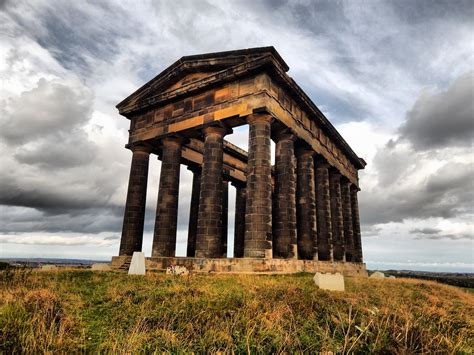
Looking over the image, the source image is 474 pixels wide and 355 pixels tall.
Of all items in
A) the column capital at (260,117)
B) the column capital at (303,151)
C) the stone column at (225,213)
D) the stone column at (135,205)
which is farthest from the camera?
the stone column at (225,213)

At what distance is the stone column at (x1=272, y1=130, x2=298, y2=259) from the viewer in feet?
53.8

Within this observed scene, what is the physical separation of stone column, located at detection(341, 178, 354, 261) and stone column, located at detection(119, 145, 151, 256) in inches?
704

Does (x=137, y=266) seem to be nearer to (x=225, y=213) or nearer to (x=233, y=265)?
(x=233, y=265)

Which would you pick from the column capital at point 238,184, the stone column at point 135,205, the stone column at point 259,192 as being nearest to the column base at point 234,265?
the stone column at point 259,192

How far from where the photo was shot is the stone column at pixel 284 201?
53.8 feet

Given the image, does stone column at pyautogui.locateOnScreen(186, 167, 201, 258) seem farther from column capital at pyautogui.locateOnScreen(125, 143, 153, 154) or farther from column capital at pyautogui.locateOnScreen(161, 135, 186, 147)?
column capital at pyautogui.locateOnScreen(161, 135, 186, 147)

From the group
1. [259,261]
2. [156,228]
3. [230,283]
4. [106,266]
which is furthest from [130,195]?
[230,283]

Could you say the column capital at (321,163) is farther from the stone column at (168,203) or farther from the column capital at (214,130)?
the stone column at (168,203)

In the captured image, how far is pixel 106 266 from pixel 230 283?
9.89 m

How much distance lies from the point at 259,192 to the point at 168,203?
6164 millimetres

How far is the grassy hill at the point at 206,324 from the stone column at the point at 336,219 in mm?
16869

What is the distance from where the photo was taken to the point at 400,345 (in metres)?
4.61

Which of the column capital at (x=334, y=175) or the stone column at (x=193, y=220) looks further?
the column capital at (x=334, y=175)

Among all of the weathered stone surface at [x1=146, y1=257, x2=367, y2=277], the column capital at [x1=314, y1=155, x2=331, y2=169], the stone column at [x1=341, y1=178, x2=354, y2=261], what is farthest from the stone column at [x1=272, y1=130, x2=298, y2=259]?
the stone column at [x1=341, y1=178, x2=354, y2=261]
